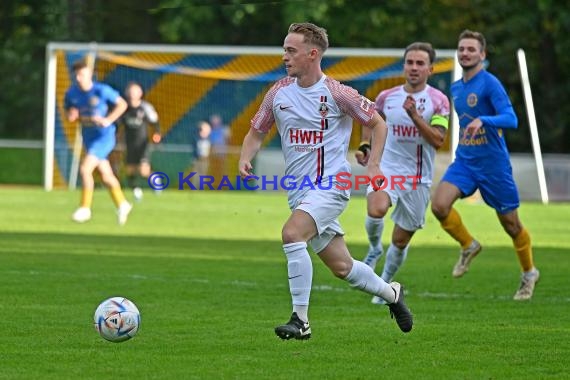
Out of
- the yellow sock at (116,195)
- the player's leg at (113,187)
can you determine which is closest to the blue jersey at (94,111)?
the player's leg at (113,187)

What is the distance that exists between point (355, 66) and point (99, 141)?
1202 cm

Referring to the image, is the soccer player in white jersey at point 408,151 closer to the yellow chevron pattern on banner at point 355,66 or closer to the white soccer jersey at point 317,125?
the white soccer jersey at point 317,125

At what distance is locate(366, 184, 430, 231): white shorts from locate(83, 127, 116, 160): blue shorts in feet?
28.6

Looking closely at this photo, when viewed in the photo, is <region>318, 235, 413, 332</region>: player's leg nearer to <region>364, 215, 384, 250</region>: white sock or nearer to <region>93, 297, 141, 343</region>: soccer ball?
<region>93, 297, 141, 343</region>: soccer ball

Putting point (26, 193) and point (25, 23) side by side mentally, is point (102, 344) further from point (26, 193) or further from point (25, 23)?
point (25, 23)

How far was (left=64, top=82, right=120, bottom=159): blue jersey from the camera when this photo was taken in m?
19.0

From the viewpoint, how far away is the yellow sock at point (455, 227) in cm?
1160

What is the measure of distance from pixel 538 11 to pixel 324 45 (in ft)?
104

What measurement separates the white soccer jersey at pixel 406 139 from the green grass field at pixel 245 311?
1064 mm

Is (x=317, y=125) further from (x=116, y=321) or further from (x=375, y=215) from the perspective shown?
(x=375, y=215)

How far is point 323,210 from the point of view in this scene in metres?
8.09

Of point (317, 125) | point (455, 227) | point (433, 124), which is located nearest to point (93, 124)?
point (455, 227)

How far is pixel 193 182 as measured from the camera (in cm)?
3253

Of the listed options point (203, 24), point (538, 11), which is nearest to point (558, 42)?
point (538, 11)
